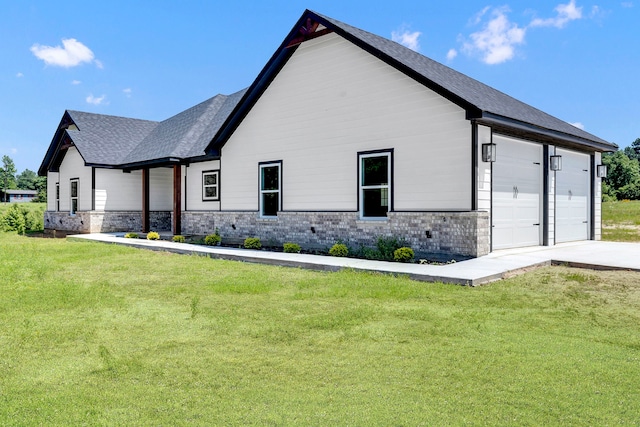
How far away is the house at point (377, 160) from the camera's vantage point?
1109cm

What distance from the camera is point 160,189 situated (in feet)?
73.6

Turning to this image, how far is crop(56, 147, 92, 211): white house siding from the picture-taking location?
72.6 ft

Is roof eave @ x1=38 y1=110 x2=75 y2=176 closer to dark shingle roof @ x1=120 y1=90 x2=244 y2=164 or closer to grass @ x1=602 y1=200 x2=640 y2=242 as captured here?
dark shingle roof @ x1=120 y1=90 x2=244 y2=164

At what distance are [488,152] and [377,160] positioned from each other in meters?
3.07

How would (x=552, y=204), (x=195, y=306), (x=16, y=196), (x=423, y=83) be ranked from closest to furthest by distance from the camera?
(x=195, y=306) < (x=423, y=83) < (x=552, y=204) < (x=16, y=196)

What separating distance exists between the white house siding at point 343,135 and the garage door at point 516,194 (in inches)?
60.6

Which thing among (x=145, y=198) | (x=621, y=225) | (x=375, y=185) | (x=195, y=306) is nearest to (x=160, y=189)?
Answer: (x=145, y=198)

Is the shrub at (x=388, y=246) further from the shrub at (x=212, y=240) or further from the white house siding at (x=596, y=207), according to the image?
the white house siding at (x=596, y=207)

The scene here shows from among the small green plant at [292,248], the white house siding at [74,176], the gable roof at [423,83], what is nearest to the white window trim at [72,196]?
the white house siding at [74,176]

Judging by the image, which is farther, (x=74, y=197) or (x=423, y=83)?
(x=74, y=197)

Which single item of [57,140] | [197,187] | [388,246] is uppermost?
[57,140]

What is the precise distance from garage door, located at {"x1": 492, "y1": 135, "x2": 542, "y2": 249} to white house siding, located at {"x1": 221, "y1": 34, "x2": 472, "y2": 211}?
154cm

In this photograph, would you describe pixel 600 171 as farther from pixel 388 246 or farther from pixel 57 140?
pixel 57 140

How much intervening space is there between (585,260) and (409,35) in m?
12.9
